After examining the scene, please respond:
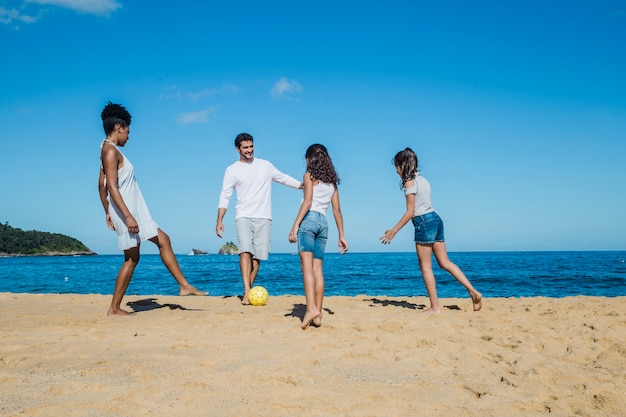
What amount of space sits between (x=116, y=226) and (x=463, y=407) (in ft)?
13.7

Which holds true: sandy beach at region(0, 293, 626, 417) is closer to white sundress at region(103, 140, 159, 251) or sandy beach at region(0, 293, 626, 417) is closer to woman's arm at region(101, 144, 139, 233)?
white sundress at region(103, 140, 159, 251)

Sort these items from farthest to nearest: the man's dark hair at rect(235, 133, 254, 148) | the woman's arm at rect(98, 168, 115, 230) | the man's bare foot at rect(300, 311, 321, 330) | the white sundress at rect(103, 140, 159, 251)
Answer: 1. the man's dark hair at rect(235, 133, 254, 148)
2. the woman's arm at rect(98, 168, 115, 230)
3. the white sundress at rect(103, 140, 159, 251)
4. the man's bare foot at rect(300, 311, 321, 330)

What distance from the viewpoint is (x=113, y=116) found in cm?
537

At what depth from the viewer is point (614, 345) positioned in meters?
4.09

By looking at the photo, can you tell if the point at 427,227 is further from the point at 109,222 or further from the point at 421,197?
the point at 109,222

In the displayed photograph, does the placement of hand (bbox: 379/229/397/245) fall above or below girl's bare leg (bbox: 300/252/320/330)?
above

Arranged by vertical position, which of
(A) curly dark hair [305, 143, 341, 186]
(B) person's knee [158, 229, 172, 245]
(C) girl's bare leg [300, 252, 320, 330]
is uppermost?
(A) curly dark hair [305, 143, 341, 186]

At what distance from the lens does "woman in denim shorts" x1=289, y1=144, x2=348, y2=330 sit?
16.4 feet

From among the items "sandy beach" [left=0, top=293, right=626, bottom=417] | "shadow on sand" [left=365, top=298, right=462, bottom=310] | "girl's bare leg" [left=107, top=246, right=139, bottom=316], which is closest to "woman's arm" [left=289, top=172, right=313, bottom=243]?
"sandy beach" [left=0, top=293, right=626, bottom=417]

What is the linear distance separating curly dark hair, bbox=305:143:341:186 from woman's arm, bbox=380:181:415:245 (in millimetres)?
971

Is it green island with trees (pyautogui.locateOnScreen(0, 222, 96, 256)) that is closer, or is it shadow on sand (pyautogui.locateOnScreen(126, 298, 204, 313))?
shadow on sand (pyautogui.locateOnScreen(126, 298, 204, 313))

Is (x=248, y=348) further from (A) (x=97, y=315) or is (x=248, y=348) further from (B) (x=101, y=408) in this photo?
(A) (x=97, y=315)

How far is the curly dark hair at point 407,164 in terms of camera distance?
5.87 metres

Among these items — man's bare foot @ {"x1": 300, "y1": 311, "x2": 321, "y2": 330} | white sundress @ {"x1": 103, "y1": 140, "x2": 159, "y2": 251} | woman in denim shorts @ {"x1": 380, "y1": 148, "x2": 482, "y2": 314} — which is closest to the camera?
man's bare foot @ {"x1": 300, "y1": 311, "x2": 321, "y2": 330}
